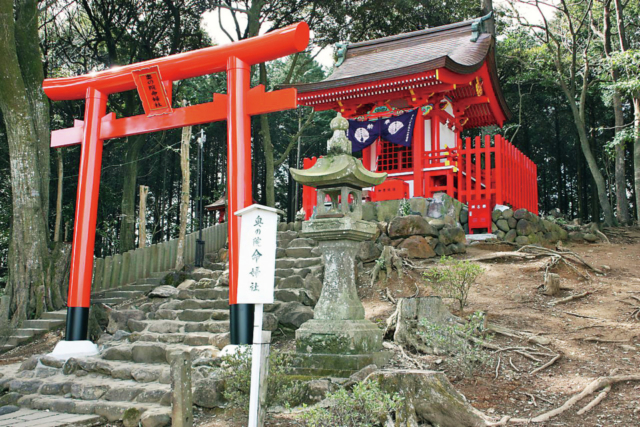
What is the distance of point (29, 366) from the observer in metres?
7.12

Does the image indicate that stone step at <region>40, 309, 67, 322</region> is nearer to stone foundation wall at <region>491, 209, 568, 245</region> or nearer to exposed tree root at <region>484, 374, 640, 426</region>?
exposed tree root at <region>484, 374, 640, 426</region>

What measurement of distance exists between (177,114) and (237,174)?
5.63 feet

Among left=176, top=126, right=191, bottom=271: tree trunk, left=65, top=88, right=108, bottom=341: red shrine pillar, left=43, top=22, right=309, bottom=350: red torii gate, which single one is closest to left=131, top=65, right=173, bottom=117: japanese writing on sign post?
left=43, top=22, right=309, bottom=350: red torii gate

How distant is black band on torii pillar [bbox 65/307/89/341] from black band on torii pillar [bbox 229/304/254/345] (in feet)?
8.59

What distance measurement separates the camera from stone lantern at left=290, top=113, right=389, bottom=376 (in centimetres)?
534

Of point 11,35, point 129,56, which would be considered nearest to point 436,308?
point 11,35

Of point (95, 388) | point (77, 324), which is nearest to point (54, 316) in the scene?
point (77, 324)

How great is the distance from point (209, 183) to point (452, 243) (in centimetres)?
1882

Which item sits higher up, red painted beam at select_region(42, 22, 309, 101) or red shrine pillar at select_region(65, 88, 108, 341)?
red painted beam at select_region(42, 22, 309, 101)

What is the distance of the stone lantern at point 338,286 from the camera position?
5.34m

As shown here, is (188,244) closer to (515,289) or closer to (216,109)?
(216,109)

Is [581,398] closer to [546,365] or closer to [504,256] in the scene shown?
[546,365]

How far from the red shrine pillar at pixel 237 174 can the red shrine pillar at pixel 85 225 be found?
2.33 m

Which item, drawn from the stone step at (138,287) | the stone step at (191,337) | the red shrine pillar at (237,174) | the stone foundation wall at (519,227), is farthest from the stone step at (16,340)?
the stone foundation wall at (519,227)
